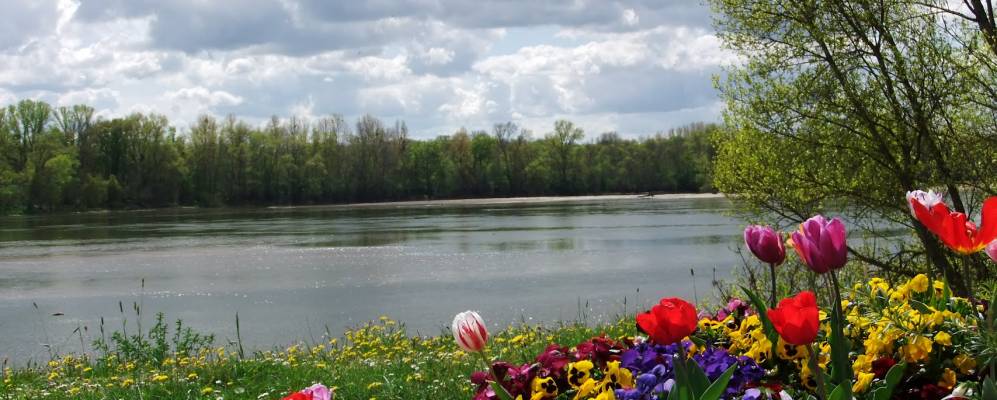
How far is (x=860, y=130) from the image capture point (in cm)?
1253

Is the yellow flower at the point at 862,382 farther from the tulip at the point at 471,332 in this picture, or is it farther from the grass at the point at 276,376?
the grass at the point at 276,376

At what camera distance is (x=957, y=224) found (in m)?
2.41

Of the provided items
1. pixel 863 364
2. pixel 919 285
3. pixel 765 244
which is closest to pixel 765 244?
pixel 765 244

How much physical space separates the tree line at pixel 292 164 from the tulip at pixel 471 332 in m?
77.6

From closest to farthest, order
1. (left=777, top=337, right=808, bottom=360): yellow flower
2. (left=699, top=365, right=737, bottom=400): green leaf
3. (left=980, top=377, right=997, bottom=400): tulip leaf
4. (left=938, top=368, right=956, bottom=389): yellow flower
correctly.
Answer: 1. (left=980, top=377, right=997, bottom=400): tulip leaf
2. (left=699, top=365, right=737, bottom=400): green leaf
3. (left=938, top=368, right=956, bottom=389): yellow flower
4. (left=777, top=337, right=808, bottom=360): yellow flower

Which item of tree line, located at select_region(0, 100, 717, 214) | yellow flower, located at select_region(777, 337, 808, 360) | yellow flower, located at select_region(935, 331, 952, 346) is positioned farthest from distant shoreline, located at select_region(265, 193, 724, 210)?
yellow flower, located at select_region(935, 331, 952, 346)

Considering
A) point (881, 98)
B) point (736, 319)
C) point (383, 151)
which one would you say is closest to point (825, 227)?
Result: point (736, 319)

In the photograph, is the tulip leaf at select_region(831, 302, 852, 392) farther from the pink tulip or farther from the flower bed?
the pink tulip

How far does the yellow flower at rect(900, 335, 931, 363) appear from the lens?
2973 mm

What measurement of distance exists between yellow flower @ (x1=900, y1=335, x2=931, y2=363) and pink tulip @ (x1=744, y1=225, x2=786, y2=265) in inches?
20.3

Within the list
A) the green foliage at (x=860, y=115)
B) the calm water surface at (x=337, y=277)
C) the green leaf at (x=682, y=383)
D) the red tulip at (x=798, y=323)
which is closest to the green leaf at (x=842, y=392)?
the red tulip at (x=798, y=323)

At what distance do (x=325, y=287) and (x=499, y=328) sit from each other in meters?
8.84

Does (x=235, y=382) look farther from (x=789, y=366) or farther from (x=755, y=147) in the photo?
(x=755, y=147)

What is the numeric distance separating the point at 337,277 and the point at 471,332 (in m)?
22.2
